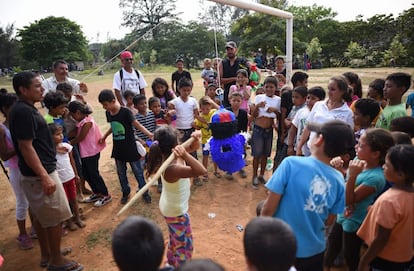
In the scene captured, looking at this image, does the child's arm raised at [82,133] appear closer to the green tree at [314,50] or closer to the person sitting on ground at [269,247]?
the person sitting on ground at [269,247]

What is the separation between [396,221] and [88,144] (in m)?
3.61

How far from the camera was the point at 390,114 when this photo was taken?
3.06 metres

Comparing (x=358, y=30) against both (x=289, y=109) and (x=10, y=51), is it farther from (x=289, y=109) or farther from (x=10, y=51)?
(x=10, y=51)

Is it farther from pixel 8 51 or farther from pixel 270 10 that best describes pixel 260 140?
pixel 8 51

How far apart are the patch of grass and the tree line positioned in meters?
23.6

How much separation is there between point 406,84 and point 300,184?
232 cm

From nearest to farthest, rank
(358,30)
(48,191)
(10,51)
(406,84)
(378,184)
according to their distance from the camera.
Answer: (378,184) → (48,191) → (406,84) → (358,30) → (10,51)

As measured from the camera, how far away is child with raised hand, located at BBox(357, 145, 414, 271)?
177 centimetres

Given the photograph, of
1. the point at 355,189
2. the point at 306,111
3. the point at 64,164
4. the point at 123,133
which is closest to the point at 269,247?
the point at 355,189

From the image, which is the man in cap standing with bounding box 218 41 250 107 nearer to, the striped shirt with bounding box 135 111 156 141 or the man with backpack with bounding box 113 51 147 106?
the man with backpack with bounding box 113 51 147 106

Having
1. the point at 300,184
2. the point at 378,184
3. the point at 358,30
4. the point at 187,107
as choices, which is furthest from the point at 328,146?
the point at 358,30

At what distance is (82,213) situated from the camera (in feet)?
13.2

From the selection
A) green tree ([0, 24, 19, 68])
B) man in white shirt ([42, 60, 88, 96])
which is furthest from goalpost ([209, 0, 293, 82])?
green tree ([0, 24, 19, 68])

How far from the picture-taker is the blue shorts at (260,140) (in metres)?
4.44
